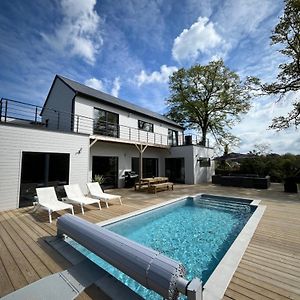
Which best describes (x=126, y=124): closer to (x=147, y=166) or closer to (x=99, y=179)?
(x=147, y=166)

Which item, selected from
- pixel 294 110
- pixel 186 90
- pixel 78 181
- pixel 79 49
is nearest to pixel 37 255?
pixel 78 181

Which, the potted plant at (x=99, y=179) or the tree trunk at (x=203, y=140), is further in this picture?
the tree trunk at (x=203, y=140)

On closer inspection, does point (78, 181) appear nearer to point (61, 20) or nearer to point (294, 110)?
point (61, 20)

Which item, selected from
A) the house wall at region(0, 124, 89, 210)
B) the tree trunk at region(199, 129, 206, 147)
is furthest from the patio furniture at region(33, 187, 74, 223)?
the tree trunk at region(199, 129, 206, 147)

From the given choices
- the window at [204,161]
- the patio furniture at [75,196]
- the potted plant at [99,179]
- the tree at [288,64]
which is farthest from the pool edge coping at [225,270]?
the window at [204,161]

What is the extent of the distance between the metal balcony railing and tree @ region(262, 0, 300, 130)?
7.14m

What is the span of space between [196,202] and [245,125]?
51.1ft

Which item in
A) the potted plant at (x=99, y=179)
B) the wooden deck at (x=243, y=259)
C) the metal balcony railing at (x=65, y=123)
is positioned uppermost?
the metal balcony railing at (x=65, y=123)

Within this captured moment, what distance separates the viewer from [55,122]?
40.2 ft

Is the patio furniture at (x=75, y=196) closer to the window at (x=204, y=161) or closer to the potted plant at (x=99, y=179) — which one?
the potted plant at (x=99, y=179)

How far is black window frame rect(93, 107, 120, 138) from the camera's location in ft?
38.1

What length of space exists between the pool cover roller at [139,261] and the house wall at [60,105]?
884 cm

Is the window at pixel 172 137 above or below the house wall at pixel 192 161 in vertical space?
above

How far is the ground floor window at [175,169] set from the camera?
16425mm
